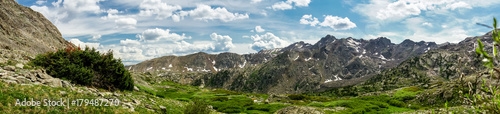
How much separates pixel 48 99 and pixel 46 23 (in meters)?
114

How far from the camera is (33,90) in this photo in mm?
17406

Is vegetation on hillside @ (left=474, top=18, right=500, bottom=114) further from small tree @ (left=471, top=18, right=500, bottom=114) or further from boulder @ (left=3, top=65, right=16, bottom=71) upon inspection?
boulder @ (left=3, top=65, right=16, bottom=71)

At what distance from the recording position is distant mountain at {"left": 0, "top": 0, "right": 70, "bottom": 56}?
69.4m

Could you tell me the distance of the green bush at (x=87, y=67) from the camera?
1022 inches

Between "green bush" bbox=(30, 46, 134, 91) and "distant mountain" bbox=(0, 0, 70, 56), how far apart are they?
50.5m

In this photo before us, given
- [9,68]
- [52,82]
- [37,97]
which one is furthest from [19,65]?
[37,97]

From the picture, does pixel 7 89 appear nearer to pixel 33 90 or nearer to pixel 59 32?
pixel 33 90

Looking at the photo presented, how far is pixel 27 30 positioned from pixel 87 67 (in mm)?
83120

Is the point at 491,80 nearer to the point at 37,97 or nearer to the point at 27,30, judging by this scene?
the point at 37,97

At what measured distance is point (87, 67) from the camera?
1168 inches

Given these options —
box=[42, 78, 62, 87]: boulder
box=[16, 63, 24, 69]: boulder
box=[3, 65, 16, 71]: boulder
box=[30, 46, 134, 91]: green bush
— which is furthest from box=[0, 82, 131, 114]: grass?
box=[30, 46, 134, 91]: green bush

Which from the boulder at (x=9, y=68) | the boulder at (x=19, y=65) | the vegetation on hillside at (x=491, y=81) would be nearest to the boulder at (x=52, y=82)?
the boulder at (x=9, y=68)

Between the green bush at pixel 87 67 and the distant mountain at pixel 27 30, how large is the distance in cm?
5051

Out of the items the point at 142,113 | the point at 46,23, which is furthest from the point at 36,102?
the point at 46,23
